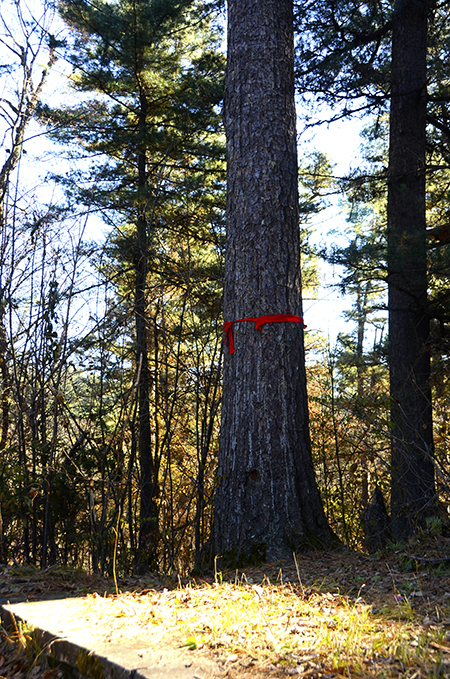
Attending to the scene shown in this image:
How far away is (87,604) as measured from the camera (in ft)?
8.13

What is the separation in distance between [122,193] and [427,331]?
16.2 ft

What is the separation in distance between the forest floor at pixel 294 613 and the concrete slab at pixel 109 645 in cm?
3

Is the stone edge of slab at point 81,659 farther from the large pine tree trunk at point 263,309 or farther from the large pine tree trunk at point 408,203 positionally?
the large pine tree trunk at point 408,203

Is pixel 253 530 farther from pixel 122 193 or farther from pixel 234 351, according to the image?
pixel 122 193

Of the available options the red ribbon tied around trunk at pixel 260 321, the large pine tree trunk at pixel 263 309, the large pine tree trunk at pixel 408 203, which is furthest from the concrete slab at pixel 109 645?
the large pine tree trunk at pixel 408 203

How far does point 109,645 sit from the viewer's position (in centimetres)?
185

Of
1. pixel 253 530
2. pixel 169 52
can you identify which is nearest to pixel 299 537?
pixel 253 530

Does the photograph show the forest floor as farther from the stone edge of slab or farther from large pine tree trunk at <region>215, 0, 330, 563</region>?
large pine tree trunk at <region>215, 0, 330, 563</region>

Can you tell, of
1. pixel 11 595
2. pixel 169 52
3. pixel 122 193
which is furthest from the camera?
pixel 169 52

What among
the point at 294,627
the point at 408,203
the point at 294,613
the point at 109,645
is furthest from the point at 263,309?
the point at 408,203

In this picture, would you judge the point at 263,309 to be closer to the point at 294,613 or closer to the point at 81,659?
the point at 294,613

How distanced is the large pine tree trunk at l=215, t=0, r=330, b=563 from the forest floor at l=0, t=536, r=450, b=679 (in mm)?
308

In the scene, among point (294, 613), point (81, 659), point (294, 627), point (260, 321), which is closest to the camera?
point (81, 659)

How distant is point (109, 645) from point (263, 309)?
236cm
